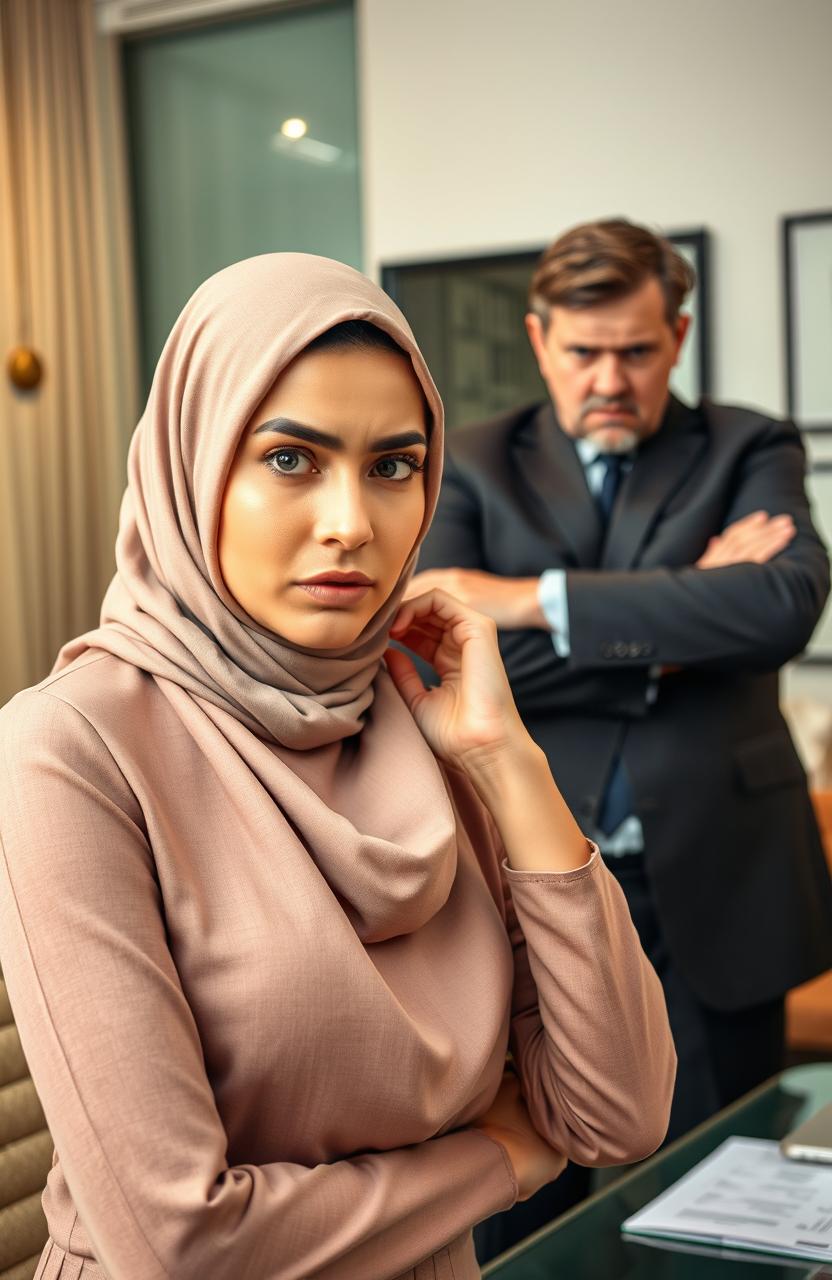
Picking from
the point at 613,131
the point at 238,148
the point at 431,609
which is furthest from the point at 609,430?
the point at 238,148

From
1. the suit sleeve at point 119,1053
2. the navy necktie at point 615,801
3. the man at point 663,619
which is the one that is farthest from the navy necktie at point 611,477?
the suit sleeve at point 119,1053

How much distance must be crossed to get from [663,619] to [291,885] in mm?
1156

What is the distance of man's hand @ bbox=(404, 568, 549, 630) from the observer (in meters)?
2.05

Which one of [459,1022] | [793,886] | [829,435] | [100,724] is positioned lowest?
[793,886]

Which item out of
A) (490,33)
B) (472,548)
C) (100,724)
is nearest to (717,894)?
(472,548)

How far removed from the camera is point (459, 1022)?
1037 mm

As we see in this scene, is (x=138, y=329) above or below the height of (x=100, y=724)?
above

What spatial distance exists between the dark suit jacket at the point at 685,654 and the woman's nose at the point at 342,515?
1.06 m

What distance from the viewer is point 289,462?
985 millimetres

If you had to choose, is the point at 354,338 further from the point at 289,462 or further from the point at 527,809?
the point at 527,809

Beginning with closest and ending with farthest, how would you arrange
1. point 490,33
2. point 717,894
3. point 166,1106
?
point 166,1106
point 717,894
point 490,33

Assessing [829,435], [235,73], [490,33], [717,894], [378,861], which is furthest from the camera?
[235,73]

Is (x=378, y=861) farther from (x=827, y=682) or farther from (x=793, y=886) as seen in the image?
(x=827, y=682)

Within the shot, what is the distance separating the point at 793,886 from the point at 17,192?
10.9 feet
